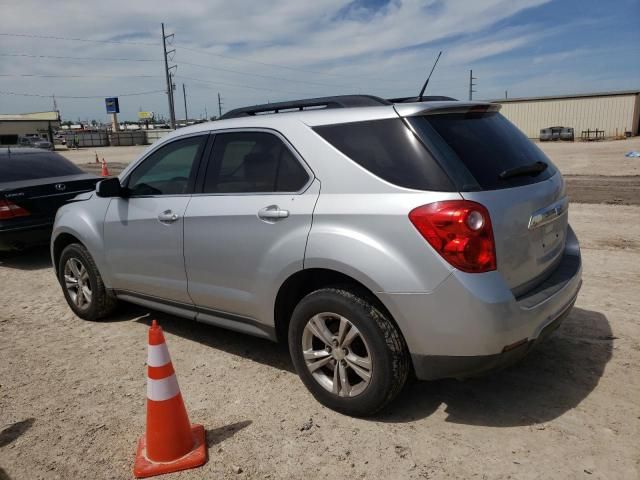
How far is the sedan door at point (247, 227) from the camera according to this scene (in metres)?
3.15

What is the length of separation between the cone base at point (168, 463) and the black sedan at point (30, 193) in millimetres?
4974

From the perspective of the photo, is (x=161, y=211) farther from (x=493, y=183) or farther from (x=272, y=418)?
(x=493, y=183)

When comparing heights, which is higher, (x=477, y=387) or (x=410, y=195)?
(x=410, y=195)

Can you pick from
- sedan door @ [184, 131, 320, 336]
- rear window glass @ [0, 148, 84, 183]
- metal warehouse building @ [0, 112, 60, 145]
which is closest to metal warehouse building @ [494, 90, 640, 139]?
rear window glass @ [0, 148, 84, 183]

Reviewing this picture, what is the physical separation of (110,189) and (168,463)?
234 centimetres

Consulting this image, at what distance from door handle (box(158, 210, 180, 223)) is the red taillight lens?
1958mm

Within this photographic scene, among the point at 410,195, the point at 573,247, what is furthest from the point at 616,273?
the point at 410,195

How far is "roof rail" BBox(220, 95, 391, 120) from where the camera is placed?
3195 millimetres

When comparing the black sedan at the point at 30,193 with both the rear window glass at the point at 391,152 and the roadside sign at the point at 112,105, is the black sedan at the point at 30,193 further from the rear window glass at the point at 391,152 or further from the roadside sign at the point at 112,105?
the roadside sign at the point at 112,105

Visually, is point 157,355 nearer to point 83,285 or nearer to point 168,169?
point 168,169

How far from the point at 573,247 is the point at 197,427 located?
8.70 ft

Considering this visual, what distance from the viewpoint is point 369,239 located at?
2.78 m

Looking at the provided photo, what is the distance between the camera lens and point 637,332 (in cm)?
405

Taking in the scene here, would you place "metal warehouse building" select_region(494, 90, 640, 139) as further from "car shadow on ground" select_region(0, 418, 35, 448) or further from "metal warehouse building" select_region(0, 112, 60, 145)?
"metal warehouse building" select_region(0, 112, 60, 145)
